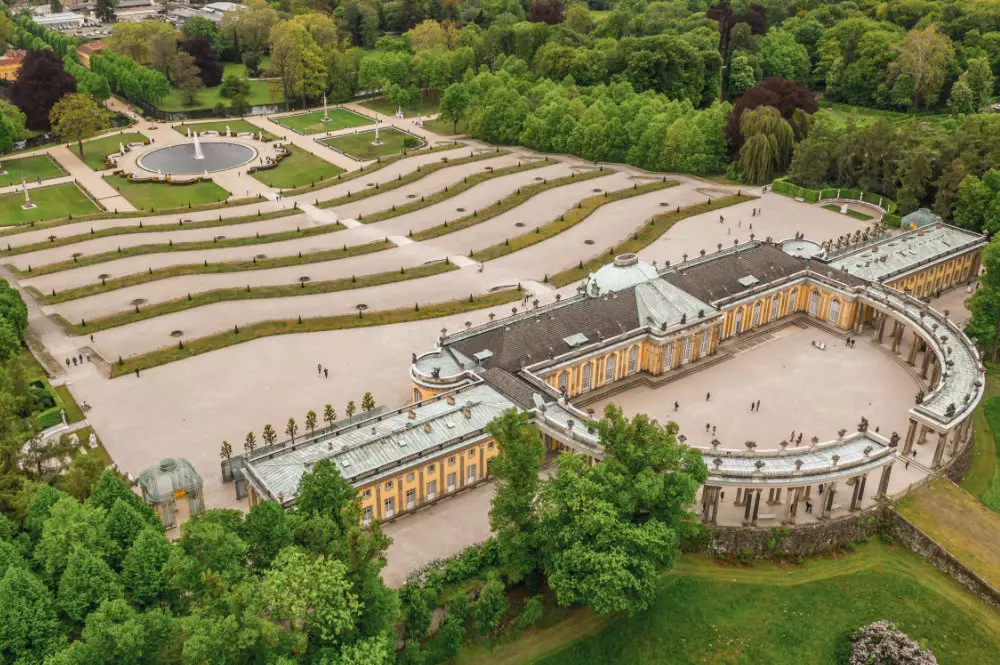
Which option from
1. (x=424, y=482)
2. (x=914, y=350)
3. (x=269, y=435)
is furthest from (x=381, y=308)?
(x=914, y=350)

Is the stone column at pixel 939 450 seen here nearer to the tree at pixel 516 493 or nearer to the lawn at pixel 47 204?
the tree at pixel 516 493

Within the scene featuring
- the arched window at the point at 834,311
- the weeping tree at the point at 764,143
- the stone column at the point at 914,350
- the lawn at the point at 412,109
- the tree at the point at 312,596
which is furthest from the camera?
the lawn at the point at 412,109

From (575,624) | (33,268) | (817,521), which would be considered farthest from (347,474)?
(33,268)

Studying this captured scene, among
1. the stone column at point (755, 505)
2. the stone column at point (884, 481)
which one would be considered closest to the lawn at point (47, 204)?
the stone column at point (755, 505)

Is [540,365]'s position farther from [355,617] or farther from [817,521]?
[355,617]

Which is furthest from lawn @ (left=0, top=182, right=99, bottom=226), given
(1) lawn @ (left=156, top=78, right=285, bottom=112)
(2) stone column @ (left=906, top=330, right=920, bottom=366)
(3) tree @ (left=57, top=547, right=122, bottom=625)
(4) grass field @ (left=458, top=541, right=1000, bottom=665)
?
(2) stone column @ (left=906, top=330, right=920, bottom=366)

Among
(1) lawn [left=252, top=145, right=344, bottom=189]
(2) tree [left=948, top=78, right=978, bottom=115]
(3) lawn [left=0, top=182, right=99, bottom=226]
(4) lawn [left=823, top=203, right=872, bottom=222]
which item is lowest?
(3) lawn [left=0, top=182, right=99, bottom=226]

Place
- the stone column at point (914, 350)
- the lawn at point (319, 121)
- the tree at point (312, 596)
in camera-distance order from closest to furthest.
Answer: the tree at point (312, 596) → the stone column at point (914, 350) → the lawn at point (319, 121)

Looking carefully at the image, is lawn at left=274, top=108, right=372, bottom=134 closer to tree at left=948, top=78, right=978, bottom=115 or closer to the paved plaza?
the paved plaza
